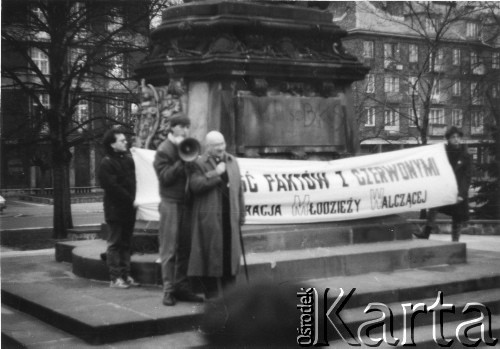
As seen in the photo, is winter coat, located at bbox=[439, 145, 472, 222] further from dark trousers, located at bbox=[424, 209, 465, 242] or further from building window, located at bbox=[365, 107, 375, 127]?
building window, located at bbox=[365, 107, 375, 127]

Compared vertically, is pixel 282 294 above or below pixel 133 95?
below

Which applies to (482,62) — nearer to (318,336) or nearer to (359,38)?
(359,38)

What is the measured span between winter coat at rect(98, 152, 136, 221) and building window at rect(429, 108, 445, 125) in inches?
243

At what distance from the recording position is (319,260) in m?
8.85

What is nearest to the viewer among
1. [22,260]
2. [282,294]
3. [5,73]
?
[282,294]

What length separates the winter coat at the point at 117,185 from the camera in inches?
336

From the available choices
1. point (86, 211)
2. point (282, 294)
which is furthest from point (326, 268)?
point (86, 211)

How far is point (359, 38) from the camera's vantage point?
556 inches

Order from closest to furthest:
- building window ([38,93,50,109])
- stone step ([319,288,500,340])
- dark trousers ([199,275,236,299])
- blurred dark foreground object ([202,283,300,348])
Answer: blurred dark foreground object ([202,283,300,348]) → stone step ([319,288,500,340]) → dark trousers ([199,275,236,299]) → building window ([38,93,50,109])

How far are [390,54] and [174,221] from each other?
26.0 feet

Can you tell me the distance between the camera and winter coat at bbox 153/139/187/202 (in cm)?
773

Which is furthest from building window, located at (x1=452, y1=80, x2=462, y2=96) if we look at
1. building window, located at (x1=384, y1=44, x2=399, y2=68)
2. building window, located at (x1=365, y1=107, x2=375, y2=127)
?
building window, located at (x1=365, y1=107, x2=375, y2=127)

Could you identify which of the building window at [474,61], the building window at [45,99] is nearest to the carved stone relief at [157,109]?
the building window at [474,61]

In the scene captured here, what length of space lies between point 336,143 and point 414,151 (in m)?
0.95
